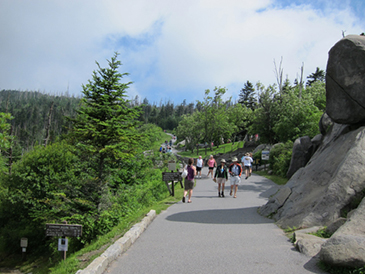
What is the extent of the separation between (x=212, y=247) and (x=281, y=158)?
55.3ft

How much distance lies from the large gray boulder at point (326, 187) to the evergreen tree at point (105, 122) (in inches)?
266

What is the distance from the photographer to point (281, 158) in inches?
846

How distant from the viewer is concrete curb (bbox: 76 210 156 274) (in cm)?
471

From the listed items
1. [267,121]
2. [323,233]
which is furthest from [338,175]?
[267,121]

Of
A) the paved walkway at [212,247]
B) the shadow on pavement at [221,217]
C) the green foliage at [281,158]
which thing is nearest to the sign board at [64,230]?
the paved walkway at [212,247]

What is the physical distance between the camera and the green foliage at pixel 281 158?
20.2 meters

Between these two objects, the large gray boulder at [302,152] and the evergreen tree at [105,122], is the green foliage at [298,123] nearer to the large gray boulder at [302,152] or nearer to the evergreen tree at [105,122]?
the large gray boulder at [302,152]

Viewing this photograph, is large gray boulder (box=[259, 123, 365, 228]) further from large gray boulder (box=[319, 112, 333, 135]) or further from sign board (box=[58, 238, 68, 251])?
sign board (box=[58, 238, 68, 251])

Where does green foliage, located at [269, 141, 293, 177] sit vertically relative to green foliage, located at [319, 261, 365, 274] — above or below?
above

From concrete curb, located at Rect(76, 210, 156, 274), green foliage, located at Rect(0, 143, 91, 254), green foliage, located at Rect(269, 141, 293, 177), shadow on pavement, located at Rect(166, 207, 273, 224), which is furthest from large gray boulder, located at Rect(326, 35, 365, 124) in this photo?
green foliage, located at Rect(0, 143, 91, 254)

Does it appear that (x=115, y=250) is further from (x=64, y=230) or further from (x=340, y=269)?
(x=340, y=269)

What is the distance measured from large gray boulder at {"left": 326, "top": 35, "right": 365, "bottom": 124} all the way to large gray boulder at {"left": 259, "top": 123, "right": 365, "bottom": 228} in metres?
0.62

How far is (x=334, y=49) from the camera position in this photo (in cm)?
955

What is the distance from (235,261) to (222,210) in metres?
5.29
